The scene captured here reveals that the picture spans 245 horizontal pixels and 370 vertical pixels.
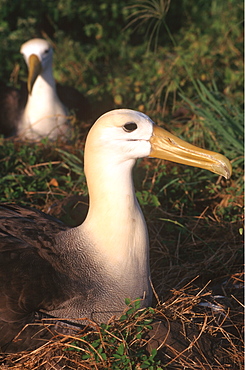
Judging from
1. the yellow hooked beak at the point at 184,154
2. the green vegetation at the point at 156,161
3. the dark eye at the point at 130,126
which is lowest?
the green vegetation at the point at 156,161

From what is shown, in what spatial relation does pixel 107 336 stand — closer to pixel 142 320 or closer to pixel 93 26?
pixel 142 320

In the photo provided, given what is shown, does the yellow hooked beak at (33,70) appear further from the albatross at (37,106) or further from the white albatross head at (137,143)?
the white albatross head at (137,143)

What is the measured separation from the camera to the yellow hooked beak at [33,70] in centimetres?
473

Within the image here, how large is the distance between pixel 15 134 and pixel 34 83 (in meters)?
0.53

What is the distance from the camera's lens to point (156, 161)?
13.7ft

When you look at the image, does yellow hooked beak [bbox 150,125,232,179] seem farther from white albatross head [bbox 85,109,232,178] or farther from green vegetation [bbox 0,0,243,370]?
green vegetation [bbox 0,0,243,370]

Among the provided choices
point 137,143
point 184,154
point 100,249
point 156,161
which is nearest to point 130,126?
A: point 137,143

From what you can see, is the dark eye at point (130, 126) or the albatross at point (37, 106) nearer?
the dark eye at point (130, 126)

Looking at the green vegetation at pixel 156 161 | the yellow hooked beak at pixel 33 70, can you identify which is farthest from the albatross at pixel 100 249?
the yellow hooked beak at pixel 33 70

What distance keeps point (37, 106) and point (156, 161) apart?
1.35 m

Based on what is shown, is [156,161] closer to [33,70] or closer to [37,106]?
[37,106]

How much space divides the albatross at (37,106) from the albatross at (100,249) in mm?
2203

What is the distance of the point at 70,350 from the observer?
2328 millimetres

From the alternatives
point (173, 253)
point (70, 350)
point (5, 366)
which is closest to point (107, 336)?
point (70, 350)
